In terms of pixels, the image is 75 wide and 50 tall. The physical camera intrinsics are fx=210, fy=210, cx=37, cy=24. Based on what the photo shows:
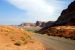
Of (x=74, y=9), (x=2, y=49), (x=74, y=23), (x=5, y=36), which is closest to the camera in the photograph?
(x=2, y=49)

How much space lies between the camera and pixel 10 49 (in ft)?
79.2

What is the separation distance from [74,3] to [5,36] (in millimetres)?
105406

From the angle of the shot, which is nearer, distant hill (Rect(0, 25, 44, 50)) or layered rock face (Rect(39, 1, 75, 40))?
distant hill (Rect(0, 25, 44, 50))

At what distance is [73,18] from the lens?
115875 mm

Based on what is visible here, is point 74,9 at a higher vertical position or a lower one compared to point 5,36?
higher

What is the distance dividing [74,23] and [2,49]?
296 ft

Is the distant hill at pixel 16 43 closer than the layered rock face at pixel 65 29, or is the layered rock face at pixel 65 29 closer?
the distant hill at pixel 16 43

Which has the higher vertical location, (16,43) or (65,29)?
(16,43)

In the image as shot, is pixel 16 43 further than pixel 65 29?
No

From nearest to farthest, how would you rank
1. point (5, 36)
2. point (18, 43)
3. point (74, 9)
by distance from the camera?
1. point (18, 43)
2. point (5, 36)
3. point (74, 9)

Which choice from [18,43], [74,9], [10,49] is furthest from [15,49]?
[74,9]

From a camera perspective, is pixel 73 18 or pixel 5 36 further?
pixel 73 18

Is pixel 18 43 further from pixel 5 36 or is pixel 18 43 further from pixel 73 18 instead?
pixel 73 18

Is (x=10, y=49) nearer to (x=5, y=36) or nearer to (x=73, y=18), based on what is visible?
(x=5, y=36)
